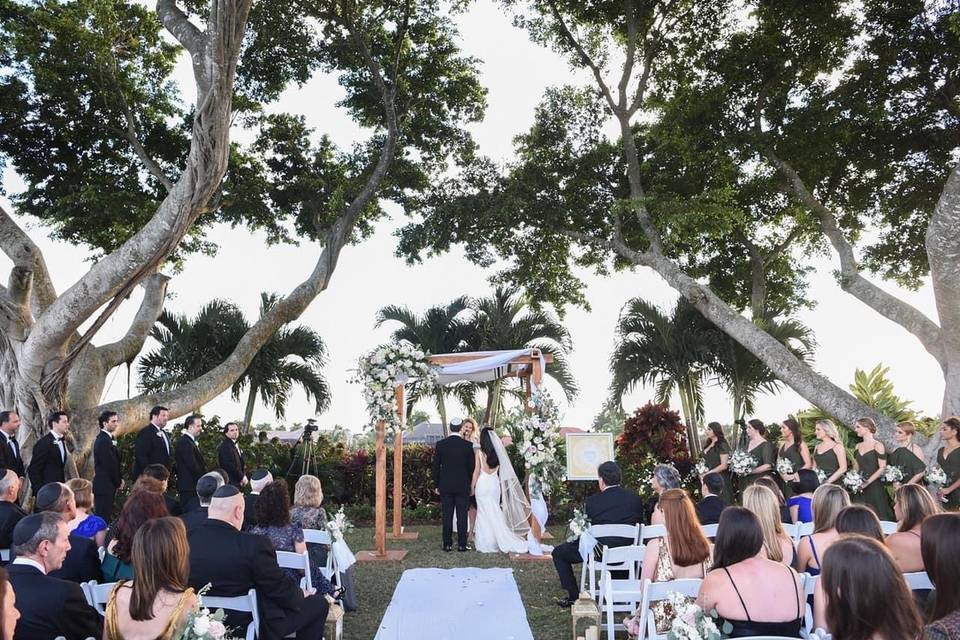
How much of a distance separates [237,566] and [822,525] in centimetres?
374

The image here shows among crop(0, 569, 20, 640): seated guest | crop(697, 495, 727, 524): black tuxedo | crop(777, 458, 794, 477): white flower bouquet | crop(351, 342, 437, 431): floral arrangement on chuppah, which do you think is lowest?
crop(0, 569, 20, 640): seated guest

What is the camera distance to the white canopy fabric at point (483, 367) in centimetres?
1137

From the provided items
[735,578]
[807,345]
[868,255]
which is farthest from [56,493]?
[868,255]

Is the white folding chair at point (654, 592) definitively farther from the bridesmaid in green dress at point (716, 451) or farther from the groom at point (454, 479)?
the bridesmaid in green dress at point (716, 451)

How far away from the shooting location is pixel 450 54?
16734mm

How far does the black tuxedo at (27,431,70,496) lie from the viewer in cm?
911

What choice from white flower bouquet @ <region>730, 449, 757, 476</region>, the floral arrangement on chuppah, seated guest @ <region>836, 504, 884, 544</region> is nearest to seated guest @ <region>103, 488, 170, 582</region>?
seated guest @ <region>836, 504, 884, 544</region>

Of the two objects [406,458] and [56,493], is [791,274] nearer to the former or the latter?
[406,458]

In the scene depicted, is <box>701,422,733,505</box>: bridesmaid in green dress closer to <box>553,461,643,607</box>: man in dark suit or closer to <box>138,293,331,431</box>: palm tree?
<box>553,461,643,607</box>: man in dark suit

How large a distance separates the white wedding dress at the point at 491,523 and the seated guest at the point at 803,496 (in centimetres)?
402

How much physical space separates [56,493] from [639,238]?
13610mm

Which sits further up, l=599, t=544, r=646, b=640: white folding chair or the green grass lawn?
l=599, t=544, r=646, b=640: white folding chair

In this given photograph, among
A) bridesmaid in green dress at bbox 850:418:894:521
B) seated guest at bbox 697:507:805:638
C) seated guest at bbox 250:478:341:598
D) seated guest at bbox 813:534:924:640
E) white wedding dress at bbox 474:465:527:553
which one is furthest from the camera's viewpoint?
white wedding dress at bbox 474:465:527:553

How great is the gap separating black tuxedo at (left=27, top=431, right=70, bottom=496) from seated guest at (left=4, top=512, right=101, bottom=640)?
6415mm
